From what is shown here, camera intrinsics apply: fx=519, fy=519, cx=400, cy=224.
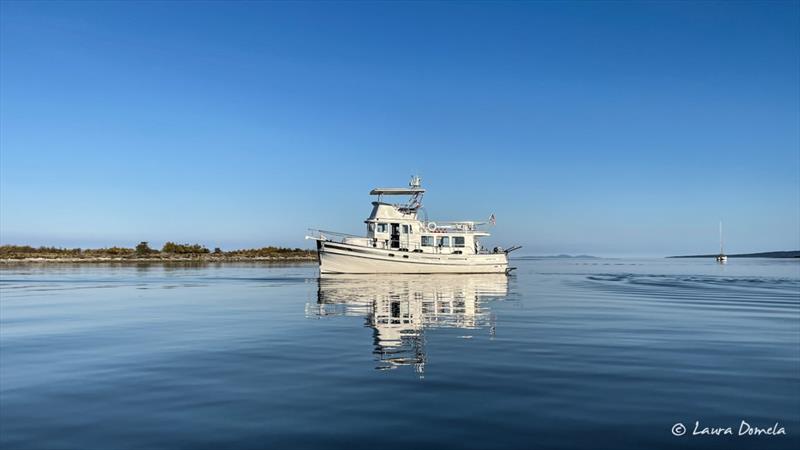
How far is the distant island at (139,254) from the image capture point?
97.8m

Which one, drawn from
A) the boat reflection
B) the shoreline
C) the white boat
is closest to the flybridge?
the white boat

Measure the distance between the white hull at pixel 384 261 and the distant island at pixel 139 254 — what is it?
66538 millimetres

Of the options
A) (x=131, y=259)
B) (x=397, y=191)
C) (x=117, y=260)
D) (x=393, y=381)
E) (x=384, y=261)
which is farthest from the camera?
(x=131, y=259)

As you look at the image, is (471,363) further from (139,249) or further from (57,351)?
(139,249)

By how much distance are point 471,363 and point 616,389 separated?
2630mm

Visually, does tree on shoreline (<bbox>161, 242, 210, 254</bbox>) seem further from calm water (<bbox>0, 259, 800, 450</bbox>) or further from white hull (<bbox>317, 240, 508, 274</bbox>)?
calm water (<bbox>0, 259, 800, 450</bbox>)

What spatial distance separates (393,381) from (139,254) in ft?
383

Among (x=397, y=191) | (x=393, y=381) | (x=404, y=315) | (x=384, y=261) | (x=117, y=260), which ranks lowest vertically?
(x=404, y=315)

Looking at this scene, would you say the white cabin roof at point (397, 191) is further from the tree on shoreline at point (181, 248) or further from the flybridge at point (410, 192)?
the tree on shoreline at point (181, 248)

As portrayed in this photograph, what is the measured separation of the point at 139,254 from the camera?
111 meters

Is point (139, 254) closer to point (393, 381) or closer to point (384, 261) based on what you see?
point (384, 261)

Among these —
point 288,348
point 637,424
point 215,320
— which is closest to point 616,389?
point 637,424

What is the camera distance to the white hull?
45875 mm

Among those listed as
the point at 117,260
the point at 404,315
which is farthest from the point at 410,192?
the point at 117,260
